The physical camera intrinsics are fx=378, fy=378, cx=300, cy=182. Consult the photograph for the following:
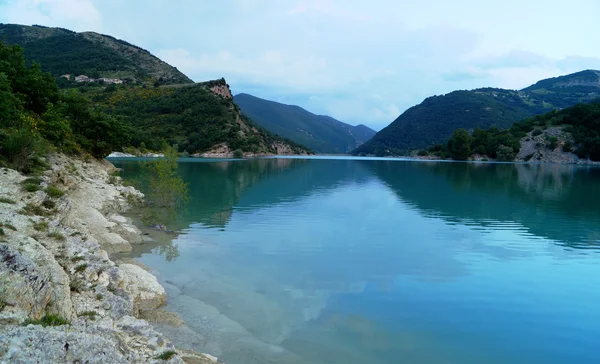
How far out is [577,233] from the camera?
74.0 ft

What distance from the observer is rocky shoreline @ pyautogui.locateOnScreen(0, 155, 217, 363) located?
5035mm

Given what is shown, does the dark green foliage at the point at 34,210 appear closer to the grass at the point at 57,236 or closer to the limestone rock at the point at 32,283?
the grass at the point at 57,236

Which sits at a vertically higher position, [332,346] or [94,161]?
[94,161]

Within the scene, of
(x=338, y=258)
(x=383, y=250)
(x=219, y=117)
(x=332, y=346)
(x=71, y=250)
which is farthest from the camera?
(x=219, y=117)

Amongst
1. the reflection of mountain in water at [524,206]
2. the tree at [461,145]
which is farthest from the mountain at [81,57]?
the reflection of mountain in water at [524,206]

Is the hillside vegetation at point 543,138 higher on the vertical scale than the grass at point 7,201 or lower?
higher

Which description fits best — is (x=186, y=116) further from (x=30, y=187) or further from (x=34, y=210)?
(x=34, y=210)

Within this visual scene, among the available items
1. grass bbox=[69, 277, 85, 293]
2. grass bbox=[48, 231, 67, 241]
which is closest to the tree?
grass bbox=[48, 231, 67, 241]

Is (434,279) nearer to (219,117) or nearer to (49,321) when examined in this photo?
(49,321)

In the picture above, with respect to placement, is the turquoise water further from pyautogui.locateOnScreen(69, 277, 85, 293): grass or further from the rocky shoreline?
pyautogui.locateOnScreen(69, 277, 85, 293): grass

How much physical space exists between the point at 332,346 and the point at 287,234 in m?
11.8

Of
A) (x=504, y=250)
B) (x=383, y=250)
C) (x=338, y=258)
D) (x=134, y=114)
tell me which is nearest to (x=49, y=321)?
(x=338, y=258)

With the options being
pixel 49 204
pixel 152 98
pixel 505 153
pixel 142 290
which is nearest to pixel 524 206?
pixel 142 290

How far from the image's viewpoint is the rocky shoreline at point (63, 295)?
16.5 feet
